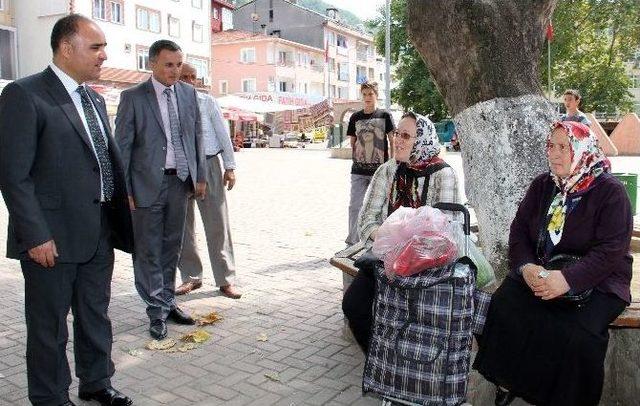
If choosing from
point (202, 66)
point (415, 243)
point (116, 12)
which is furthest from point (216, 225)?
point (202, 66)

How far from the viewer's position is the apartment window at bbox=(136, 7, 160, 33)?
38.6m

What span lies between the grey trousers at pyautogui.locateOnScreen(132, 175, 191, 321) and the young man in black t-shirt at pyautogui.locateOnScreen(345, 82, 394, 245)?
238cm

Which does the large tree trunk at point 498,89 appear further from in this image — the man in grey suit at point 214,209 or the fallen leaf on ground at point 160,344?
the fallen leaf on ground at point 160,344

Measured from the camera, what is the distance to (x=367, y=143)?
22.3 ft

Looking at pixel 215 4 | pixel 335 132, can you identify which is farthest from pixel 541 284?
pixel 215 4

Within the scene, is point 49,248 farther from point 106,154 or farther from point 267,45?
point 267,45

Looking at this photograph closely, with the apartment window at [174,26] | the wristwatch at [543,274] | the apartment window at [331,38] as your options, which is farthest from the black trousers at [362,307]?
the apartment window at [331,38]

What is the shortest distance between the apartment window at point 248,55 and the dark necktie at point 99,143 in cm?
5579

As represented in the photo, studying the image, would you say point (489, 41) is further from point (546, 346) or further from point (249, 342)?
point (249, 342)

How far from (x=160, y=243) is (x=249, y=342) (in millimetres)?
992

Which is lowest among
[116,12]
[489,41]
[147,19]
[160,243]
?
[160,243]

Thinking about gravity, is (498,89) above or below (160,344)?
above

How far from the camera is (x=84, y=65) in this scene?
327 cm

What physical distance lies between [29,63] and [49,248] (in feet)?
117
